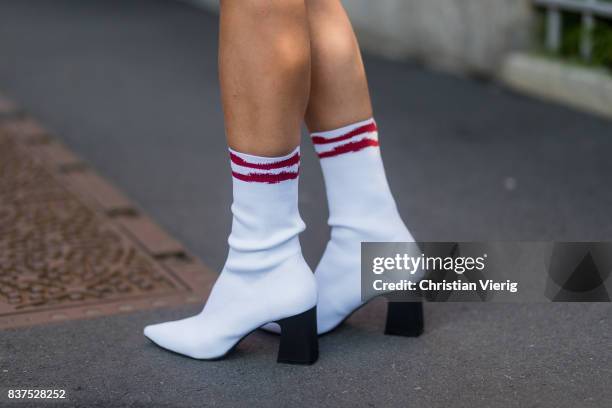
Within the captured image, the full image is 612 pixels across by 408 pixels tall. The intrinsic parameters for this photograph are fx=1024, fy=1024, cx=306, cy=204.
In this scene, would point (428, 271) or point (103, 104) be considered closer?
point (428, 271)

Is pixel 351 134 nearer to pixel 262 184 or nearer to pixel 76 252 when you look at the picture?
pixel 262 184

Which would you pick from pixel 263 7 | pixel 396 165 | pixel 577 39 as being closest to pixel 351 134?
pixel 263 7

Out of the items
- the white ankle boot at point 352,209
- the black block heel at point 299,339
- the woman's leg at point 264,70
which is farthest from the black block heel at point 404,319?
the woman's leg at point 264,70

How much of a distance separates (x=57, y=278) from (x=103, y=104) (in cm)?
225

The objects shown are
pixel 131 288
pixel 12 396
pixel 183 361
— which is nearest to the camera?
pixel 12 396

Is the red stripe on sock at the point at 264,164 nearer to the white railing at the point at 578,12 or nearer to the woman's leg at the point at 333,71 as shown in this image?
the woman's leg at the point at 333,71

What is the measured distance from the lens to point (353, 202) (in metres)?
2.09

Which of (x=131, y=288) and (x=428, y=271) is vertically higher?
(x=428, y=271)

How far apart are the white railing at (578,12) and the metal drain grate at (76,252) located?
207cm

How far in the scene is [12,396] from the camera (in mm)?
1881

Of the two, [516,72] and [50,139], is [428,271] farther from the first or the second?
[516,72]

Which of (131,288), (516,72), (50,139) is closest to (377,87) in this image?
(516,72)

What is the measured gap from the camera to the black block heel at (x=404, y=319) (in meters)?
2.15

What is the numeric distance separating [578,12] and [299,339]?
283 cm
